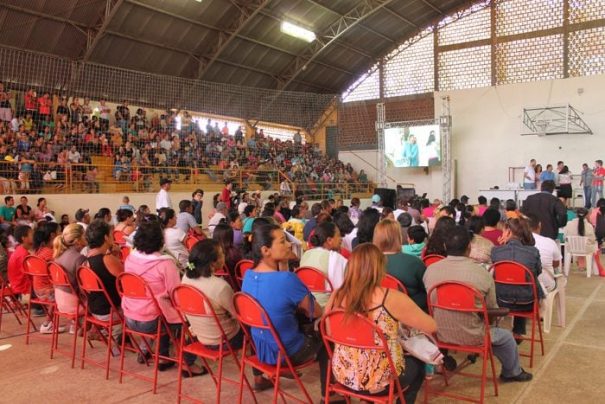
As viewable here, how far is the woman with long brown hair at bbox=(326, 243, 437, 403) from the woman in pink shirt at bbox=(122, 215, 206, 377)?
1471 millimetres

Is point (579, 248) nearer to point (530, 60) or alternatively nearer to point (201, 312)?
point (201, 312)

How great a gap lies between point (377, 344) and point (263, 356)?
811 millimetres

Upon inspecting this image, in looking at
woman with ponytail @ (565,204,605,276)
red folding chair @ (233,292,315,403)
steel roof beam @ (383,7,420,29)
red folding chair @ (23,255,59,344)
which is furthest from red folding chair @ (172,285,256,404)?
steel roof beam @ (383,7,420,29)

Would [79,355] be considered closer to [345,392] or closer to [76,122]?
[345,392]

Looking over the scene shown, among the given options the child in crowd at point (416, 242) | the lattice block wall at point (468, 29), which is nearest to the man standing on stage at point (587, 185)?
the lattice block wall at point (468, 29)

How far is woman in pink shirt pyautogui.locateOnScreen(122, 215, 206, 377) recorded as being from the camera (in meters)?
3.26

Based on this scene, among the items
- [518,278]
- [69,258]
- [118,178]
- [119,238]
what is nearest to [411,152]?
[118,178]

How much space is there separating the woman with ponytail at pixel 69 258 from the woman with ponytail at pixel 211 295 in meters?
1.33

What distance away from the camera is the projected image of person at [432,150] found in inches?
691

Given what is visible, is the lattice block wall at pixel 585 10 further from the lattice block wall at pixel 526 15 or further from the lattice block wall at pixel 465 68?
the lattice block wall at pixel 465 68

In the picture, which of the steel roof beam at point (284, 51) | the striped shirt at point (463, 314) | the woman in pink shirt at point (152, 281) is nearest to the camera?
the striped shirt at point (463, 314)

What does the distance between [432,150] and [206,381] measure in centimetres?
1568

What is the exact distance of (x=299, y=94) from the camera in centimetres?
2023

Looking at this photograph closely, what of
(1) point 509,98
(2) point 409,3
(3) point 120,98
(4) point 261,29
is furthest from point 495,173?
(3) point 120,98
